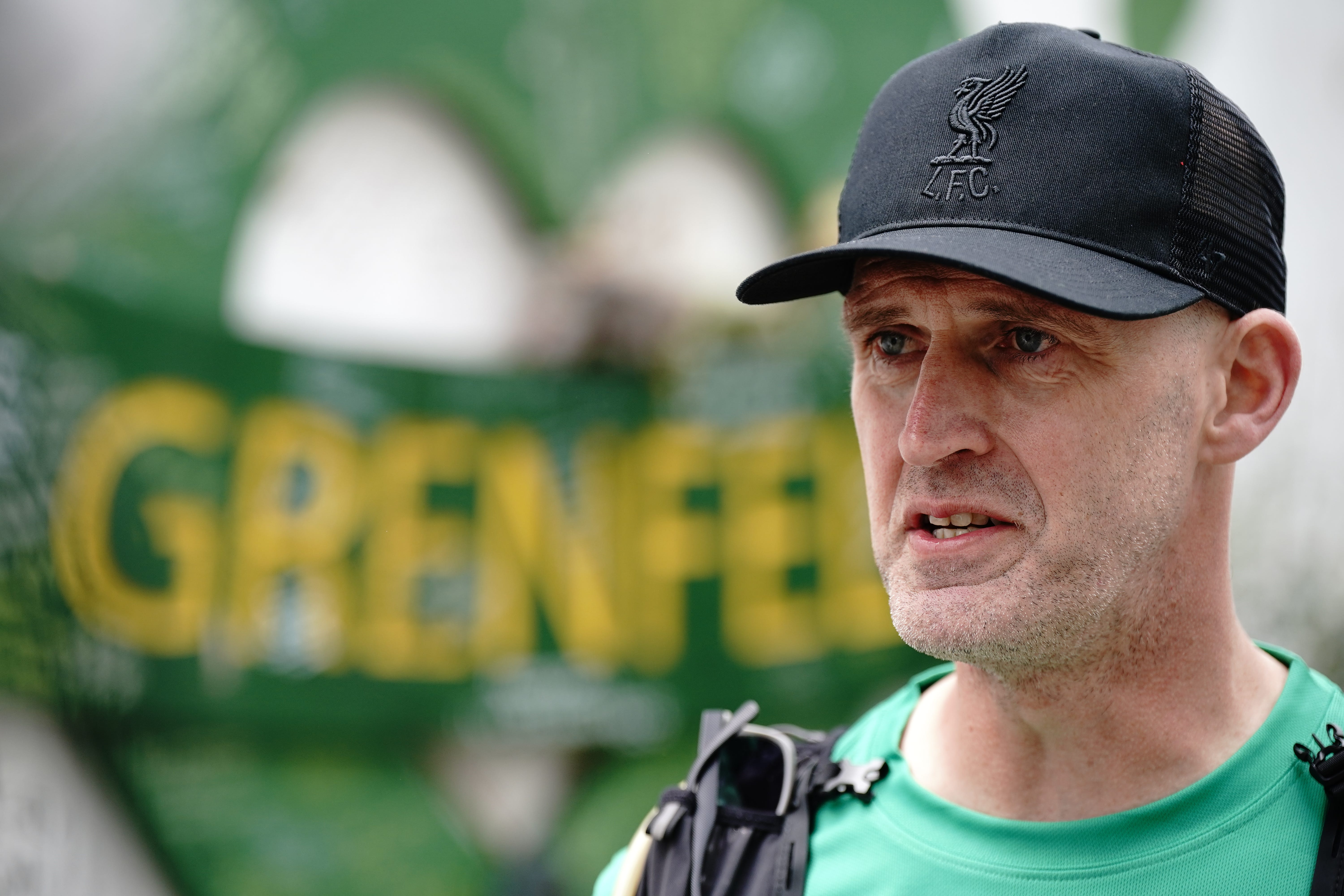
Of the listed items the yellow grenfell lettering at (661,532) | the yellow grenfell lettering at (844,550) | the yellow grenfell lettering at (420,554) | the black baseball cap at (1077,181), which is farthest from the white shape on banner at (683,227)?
the black baseball cap at (1077,181)

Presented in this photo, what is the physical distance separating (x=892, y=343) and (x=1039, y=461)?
0.24 metres

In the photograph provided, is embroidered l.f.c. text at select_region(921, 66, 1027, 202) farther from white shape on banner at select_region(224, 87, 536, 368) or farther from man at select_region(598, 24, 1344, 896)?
white shape on banner at select_region(224, 87, 536, 368)

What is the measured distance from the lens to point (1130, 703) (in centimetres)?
150

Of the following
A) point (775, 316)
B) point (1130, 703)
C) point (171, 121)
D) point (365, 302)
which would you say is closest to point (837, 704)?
point (775, 316)

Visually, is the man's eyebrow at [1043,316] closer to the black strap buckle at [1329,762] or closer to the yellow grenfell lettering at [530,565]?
the black strap buckle at [1329,762]

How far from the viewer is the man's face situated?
1401mm

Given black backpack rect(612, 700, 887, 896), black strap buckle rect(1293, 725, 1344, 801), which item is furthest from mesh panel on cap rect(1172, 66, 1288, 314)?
black backpack rect(612, 700, 887, 896)

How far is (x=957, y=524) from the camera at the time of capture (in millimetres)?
1475

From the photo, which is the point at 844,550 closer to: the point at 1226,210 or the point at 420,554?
the point at 420,554

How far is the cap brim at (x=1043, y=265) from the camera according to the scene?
1279 millimetres

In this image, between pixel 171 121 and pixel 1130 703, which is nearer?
pixel 1130 703

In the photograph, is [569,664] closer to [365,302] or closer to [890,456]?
[365,302]

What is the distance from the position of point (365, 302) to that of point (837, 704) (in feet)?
7.97

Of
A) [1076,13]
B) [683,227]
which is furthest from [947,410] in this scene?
[1076,13]
